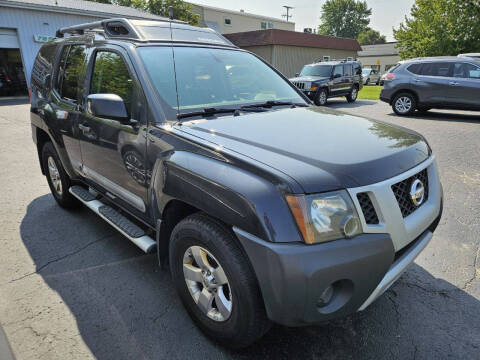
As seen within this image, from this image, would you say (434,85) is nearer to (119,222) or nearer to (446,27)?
(119,222)

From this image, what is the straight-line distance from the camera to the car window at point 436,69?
10.5 meters

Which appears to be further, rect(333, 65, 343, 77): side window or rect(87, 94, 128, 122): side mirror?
rect(333, 65, 343, 77): side window

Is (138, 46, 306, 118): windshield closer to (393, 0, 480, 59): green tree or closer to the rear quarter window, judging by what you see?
the rear quarter window

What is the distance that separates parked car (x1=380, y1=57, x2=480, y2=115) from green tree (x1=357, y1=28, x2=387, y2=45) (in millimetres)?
93577

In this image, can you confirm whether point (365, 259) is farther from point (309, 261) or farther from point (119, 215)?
point (119, 215)

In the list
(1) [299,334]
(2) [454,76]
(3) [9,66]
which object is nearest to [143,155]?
(1) [299,334]

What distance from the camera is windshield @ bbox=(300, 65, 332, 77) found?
48.1 feet

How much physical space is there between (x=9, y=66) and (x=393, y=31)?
106 feet

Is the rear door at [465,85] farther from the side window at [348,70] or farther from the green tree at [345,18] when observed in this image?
the green tree at [345,18]

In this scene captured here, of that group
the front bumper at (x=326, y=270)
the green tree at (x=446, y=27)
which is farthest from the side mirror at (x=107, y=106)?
the green tree at (x=446, y=27)

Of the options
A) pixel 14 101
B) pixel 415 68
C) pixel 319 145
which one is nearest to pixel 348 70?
pixel 415 68

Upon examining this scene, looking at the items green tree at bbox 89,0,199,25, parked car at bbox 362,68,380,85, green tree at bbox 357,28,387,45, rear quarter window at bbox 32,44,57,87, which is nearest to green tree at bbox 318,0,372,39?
green tree at bbox 357,28,387,45

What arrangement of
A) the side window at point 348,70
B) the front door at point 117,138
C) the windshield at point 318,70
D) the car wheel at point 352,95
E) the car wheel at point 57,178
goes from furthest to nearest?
1. the car wheel at point 352,95
2. the side window at point 348,70
3. the windshield at point 318,70
4. the car wheel at point 57,178
5. the front door at point 117,138

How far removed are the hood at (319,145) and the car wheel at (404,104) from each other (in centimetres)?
972
